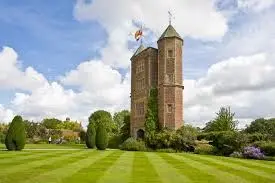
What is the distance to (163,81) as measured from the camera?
1849 inches

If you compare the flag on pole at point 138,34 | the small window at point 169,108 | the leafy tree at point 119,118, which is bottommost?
the small window at point 169,108

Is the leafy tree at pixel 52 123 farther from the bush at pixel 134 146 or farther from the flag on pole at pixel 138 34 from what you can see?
the bush at pixel 134 146

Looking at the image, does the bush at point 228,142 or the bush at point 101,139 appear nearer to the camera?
the bush at point 228,142

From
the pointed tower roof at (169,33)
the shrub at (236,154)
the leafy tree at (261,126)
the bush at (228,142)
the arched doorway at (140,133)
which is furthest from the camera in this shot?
the leafy tree at (261,126)

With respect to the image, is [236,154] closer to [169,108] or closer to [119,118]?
[169,108]

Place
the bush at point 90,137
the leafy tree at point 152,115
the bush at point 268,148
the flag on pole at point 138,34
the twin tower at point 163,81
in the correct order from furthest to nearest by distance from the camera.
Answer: the flag on pole at point 138,34
the leafy tree at point 152,115
the twin tower at point 163,81
the bush at point 90,137
the bush at point 268,148

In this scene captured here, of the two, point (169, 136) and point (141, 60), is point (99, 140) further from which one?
point (141, 60)

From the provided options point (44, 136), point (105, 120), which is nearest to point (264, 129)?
point (44, 136)

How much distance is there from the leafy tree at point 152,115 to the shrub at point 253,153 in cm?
1888

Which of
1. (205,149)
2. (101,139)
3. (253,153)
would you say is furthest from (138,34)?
(253,153)

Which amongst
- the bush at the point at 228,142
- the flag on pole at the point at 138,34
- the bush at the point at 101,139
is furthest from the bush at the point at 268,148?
the flag on pole at the point at 138,34

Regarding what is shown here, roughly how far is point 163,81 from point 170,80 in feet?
2.77

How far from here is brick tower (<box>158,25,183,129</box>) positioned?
4594 cm

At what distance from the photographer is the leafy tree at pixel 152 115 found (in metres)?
46.6
